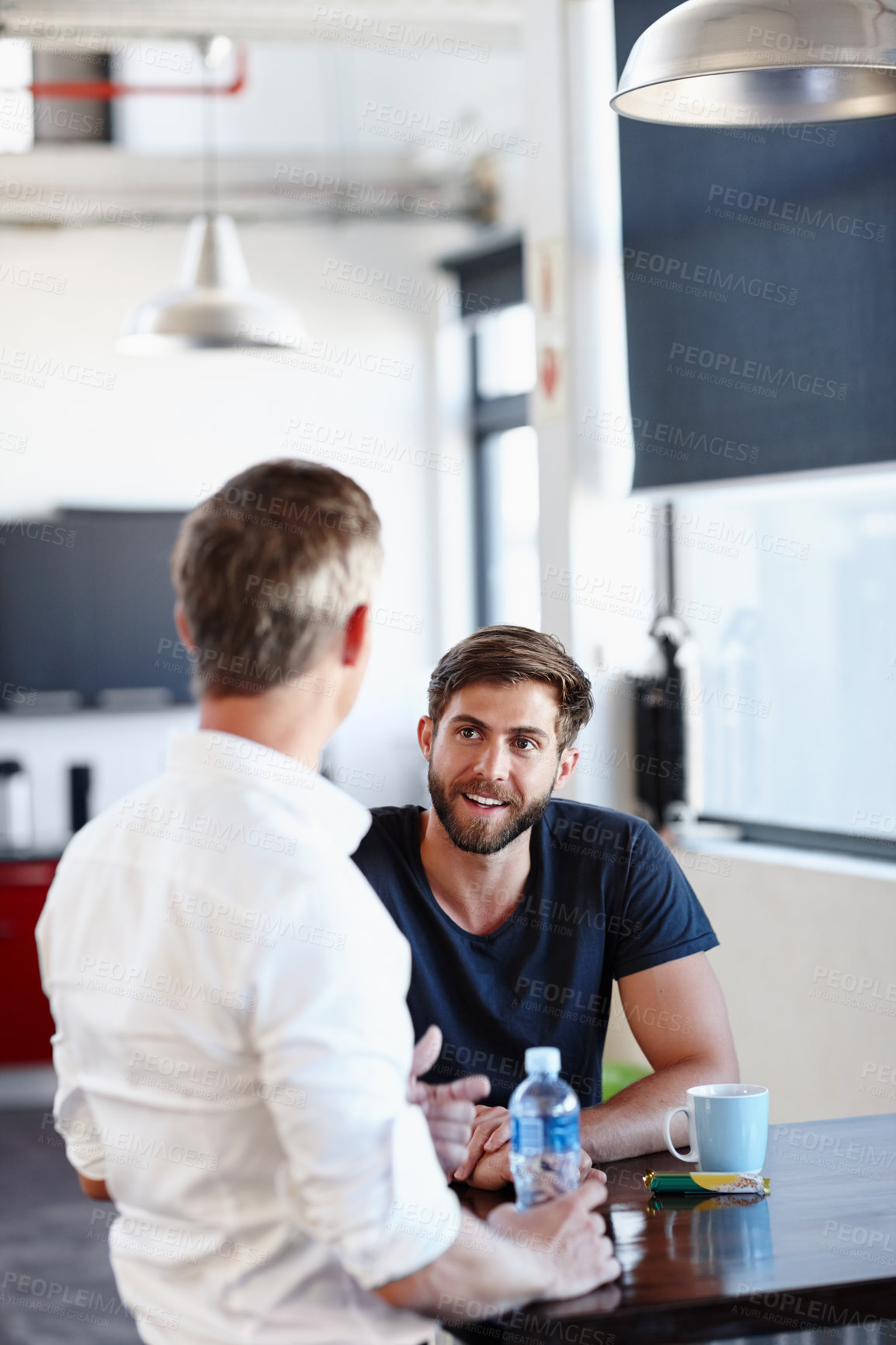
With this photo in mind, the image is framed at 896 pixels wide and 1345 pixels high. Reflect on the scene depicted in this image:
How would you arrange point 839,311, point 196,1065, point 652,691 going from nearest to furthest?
1. point 196,1065
2. point 839,311
3. point 652,691

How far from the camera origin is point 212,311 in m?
3.94

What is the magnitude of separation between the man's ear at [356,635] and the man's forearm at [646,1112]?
83 cm

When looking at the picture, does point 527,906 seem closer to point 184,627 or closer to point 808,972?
point 184,627

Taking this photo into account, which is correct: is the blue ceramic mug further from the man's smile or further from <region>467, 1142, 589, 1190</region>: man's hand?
the man's smile

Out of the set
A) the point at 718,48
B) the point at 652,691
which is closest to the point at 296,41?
the point at 652,691

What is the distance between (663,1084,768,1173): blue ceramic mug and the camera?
5.46ft

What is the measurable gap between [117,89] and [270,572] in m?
4.85

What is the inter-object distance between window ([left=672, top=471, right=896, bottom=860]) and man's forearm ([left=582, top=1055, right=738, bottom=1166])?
1.67 metres

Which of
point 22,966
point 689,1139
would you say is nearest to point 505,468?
point 22,966

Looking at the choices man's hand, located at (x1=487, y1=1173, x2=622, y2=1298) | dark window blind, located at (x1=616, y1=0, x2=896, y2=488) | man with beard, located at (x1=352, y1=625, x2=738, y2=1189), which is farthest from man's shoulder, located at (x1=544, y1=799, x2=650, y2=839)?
dark window blind, located at (x1=616, y1=0, x2=896, y2=488)

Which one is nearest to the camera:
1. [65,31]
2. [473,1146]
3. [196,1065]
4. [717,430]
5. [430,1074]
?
[196,1065]

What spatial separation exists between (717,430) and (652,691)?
30.1 inches

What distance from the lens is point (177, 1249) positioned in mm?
1211

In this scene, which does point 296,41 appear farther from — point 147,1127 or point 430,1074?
point 147,1127
